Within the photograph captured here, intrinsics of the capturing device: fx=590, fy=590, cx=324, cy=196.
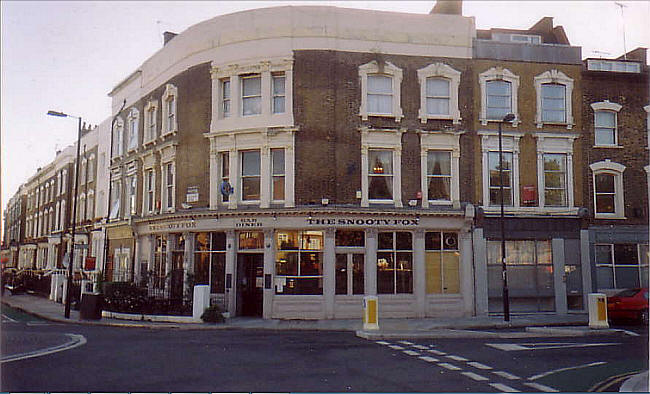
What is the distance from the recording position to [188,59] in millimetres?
23703

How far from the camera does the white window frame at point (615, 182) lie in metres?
22.1

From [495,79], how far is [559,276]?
777cm

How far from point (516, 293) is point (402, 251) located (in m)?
4.54

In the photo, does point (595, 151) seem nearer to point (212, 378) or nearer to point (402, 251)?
point (402, 251)

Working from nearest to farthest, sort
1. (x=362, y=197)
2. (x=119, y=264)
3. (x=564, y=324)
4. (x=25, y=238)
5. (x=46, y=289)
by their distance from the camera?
(x=564, y=324) < (x=362, y=197) < (x=119, y=264) < (x=46, y=289) < (x=25, y=238)

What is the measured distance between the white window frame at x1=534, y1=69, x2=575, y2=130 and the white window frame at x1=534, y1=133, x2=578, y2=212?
1.42 ft

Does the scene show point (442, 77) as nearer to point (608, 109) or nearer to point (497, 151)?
point (497, 151)

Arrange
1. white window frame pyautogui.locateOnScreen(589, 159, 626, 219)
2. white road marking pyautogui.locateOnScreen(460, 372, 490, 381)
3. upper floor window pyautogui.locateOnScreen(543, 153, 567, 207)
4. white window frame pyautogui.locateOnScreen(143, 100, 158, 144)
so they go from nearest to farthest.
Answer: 1. white road marking pyautogui.locateOnScreen(460, 372, 490, 381)
2. white window frame pyautogui.locateOnScreen(589, 159, 626, 219)
3. upper floor window pyautogui.locateOnScreen(543, 153, 567, 207)
4. white window frame pyautogui.locateOnScreen(143, 100, 158, 144)

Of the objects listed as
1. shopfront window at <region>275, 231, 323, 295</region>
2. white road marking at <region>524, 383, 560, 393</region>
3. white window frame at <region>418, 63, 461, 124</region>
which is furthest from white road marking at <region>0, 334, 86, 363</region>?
white window frame at <region>418, 63, 461, 124</region>

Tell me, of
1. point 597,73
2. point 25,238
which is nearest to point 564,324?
point 597,73

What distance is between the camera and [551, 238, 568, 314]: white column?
21.9 m

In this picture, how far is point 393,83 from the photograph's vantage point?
21844 millimetres

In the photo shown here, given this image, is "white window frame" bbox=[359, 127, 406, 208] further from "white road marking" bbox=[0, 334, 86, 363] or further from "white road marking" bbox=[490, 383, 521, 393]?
"white road marking" bbox=[490, 383, 521, 393]

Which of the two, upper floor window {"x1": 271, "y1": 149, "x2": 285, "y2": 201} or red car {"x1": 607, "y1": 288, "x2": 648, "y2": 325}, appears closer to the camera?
red car {"x1": 607, "y1": 288, "x2": 648, "y2": 325}
